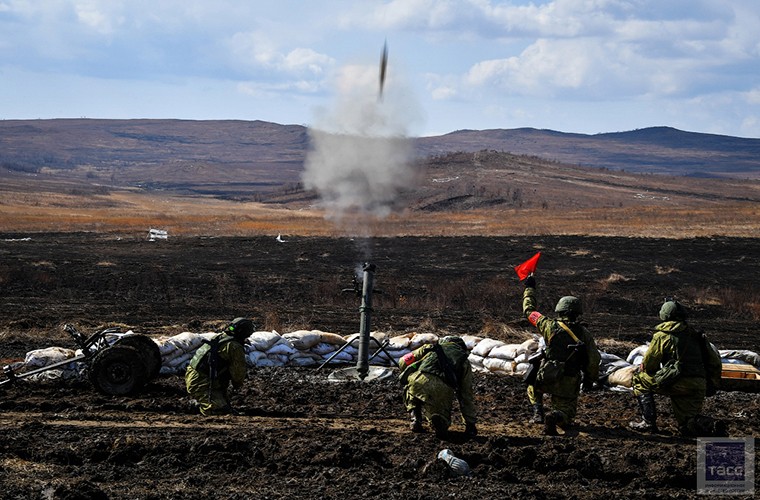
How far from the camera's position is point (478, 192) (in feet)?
234

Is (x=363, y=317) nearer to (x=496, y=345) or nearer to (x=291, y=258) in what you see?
(x=496, y=345)

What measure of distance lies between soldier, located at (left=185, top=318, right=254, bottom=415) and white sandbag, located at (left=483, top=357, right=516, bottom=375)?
4.37 metres

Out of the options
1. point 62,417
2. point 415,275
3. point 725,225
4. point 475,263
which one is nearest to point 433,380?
point 62,417

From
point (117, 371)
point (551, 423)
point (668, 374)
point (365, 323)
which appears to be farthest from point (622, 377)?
point (117, 371)

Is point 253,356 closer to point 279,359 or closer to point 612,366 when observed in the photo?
point 279,359

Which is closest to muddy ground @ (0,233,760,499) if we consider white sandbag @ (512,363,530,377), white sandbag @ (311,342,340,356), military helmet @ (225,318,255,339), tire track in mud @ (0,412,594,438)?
tire track in mud @ (0,412,594,438)

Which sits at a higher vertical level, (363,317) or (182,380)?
(363,317)

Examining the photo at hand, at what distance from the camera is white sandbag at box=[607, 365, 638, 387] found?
12.3 m

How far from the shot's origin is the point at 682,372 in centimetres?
942

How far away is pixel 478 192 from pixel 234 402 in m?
61.3

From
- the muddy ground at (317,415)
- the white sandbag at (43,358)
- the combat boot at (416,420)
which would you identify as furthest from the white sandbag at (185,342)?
the combat boot at (416,420)

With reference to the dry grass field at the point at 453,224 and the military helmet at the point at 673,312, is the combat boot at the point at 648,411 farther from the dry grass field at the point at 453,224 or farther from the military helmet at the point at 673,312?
the dry grass field at the point at 453,224

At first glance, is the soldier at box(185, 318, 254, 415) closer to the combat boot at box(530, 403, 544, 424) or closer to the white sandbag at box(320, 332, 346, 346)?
the combat boot at box(530, 403, 544, 424)

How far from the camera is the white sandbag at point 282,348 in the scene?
44.8 ft
